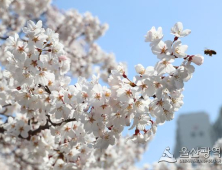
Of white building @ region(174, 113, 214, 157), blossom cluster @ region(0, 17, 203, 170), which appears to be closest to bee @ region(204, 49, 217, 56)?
blossom cluster @ region(0, 17, 203, 170)

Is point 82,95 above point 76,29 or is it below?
below

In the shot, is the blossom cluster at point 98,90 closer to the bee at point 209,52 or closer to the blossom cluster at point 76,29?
the bee at point 209,52

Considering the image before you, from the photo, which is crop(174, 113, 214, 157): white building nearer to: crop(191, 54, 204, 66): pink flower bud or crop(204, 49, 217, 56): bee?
crop(204, 49, 217, 56): bee

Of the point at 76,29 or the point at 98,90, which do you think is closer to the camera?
the point at 98,90

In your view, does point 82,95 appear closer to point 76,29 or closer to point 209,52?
point 209,52

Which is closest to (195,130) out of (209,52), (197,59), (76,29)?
(76,29)

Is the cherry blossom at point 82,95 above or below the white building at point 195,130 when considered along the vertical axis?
below

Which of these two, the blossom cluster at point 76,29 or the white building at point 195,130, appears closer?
the blossom cluster at point 76,29

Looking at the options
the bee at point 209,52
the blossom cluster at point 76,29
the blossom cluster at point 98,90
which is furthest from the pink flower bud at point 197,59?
the blossom cluster at point 76,29

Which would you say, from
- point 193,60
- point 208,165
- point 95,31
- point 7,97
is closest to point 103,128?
point 193,60

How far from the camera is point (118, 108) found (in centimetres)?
257

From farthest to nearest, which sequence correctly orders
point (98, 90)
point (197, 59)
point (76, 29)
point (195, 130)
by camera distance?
1. point (195, 130)
2. point (76, 29)
3. point (98, 90)
4. point (197, 59)

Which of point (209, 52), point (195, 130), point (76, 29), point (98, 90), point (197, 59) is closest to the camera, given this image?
point (197, 59)

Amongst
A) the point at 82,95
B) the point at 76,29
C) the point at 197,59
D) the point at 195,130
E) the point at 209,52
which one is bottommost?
the point at 82,95
